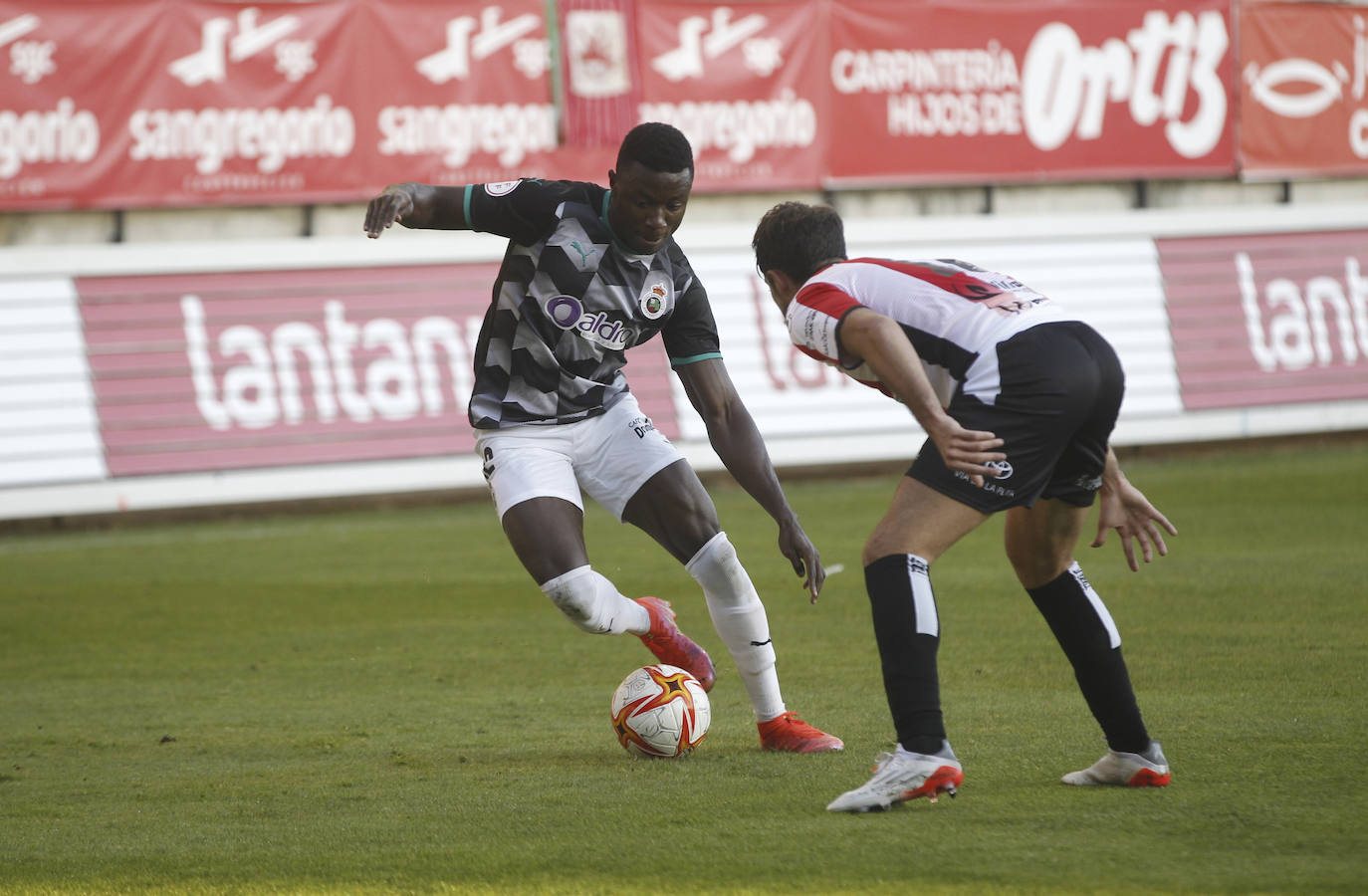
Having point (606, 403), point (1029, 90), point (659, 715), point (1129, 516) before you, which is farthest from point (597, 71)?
point (1129, 516)

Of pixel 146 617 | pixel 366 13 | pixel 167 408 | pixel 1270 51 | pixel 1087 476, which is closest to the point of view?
pixel 1087 476

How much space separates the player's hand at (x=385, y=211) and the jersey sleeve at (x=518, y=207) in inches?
11.9

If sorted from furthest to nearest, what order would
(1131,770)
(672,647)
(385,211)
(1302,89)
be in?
(1302,89)
(672,647)
(385,211)
(1131,770)

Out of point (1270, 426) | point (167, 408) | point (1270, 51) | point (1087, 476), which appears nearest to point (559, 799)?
point (1087, 476)

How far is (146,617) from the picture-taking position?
9398 millimetres

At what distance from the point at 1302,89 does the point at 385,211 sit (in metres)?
14.7

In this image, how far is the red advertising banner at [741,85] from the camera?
15.7m

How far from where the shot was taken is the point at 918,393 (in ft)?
13.9

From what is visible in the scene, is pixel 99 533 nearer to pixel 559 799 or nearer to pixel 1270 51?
pixel 559 799

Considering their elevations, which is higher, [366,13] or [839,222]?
[366,13]

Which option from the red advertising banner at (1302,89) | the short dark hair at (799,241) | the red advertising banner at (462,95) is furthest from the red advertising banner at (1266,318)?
the short dark hair at (799,241)

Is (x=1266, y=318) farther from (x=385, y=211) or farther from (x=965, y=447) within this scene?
(x=965, y=447)

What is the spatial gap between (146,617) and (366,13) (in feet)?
23.6

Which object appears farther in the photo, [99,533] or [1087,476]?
[99,533]
